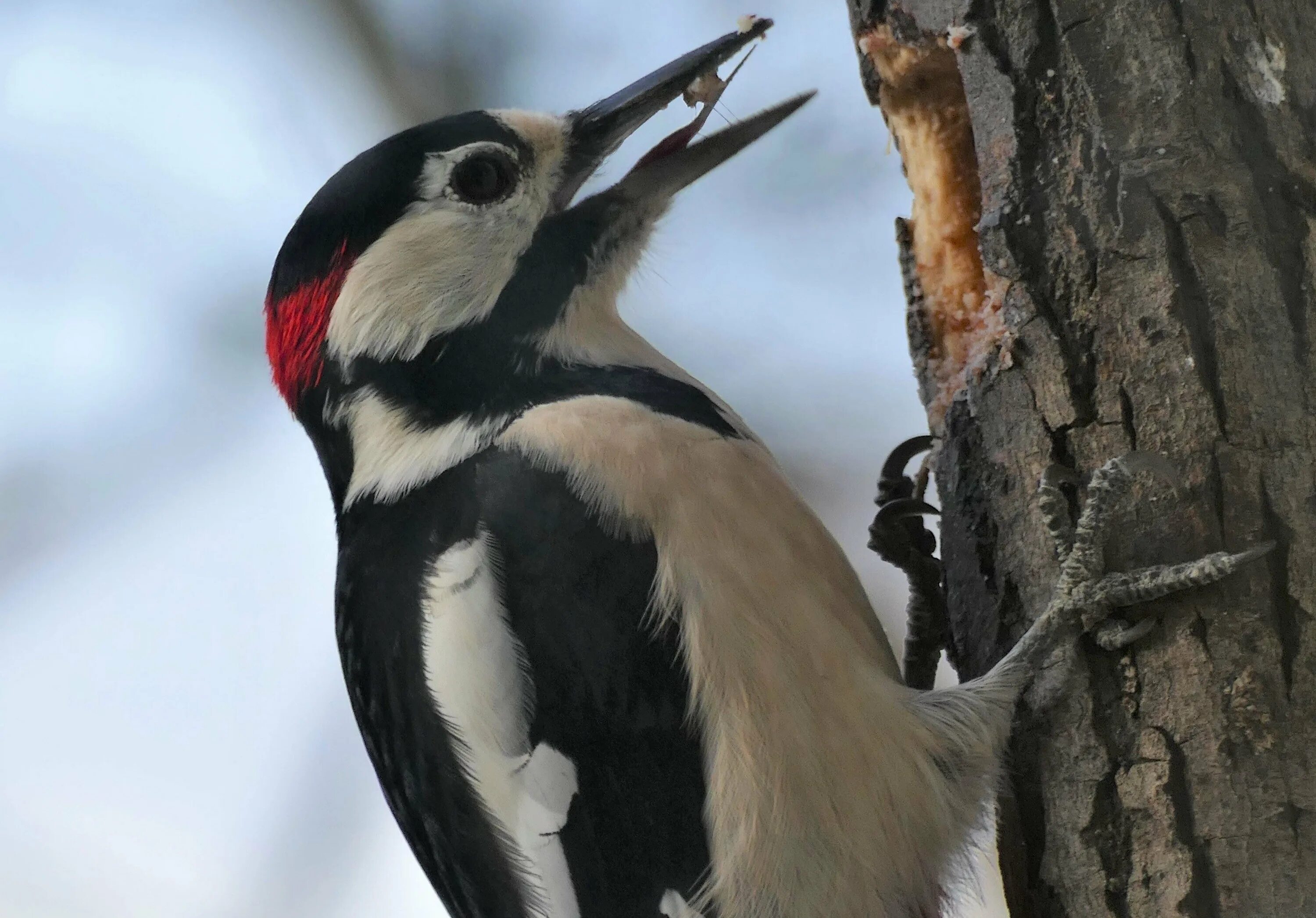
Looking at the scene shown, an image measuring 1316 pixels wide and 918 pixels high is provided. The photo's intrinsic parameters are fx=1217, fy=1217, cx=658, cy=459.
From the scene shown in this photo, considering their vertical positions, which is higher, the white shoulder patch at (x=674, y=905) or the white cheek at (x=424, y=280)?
the white cheek at (x=424, y=280)

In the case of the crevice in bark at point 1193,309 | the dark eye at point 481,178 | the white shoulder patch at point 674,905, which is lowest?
the white shoulder patch at point 674,905

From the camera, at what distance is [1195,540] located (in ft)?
3.96

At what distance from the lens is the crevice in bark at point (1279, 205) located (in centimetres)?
116

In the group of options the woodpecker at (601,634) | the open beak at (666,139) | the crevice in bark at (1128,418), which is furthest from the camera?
the open beak at (666,139)

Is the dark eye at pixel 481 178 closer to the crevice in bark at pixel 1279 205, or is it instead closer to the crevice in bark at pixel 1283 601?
the crevice in bark at pixel 1279 205

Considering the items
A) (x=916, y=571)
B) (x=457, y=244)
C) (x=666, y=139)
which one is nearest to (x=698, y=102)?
(x=666, y=139)

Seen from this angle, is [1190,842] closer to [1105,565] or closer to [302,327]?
[1105,565]

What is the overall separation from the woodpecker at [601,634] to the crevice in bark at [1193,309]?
0.36 ft

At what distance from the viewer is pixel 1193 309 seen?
3.94 feet

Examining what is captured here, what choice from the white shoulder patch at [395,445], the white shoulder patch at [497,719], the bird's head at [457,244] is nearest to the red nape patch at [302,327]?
the bird's head at [457,244]

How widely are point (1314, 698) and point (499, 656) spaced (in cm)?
85

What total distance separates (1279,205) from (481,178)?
108cm

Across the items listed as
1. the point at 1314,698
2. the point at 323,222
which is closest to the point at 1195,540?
the point at 1314,698

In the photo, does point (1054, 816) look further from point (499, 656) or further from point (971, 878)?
point (499, 656)
